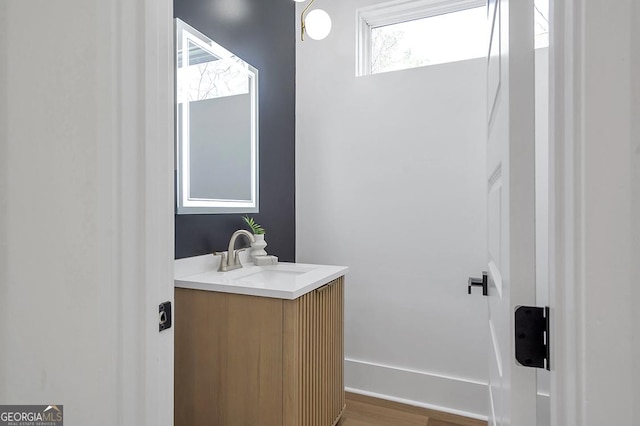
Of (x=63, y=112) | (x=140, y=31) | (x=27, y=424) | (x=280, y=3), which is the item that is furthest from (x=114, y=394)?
(x=280, y=3)

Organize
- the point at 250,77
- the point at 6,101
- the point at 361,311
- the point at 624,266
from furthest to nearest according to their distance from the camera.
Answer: the point at 361,311, the point at 250,77, the point at 6,101, the point at 624,266

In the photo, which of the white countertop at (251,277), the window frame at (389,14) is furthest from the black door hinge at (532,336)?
the window frame at (389,14)

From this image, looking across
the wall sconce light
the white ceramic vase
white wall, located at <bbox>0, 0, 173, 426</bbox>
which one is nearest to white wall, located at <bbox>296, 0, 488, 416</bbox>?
the wall sconce light

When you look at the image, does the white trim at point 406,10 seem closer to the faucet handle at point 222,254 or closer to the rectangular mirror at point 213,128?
the rectangular mirror at point 213,128

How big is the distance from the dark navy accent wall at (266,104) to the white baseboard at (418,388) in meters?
0.89

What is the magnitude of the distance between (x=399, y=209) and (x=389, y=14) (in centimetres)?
128

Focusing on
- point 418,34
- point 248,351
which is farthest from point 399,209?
point 248,351

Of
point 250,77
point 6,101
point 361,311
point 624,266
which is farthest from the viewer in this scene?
point 361,311

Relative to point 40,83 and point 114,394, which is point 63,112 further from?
point 114,394

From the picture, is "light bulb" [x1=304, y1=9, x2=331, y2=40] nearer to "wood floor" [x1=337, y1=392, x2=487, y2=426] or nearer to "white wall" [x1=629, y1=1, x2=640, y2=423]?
"white wall" [x1=629, y1=1, x2=640, y2=423]

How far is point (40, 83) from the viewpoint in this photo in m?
0.67

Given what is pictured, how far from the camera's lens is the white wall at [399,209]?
209 centimetres

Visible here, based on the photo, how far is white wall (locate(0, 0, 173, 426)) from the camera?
2.19 feet

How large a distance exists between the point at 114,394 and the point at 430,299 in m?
1.84
